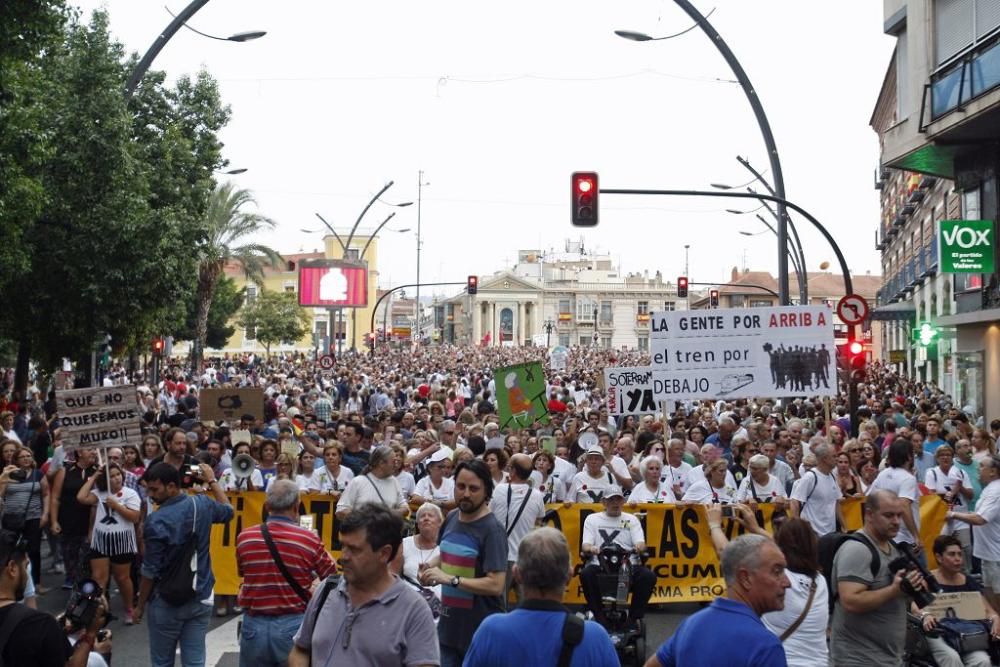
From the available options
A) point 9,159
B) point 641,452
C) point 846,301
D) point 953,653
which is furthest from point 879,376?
point 953,653

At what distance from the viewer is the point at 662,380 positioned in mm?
13539

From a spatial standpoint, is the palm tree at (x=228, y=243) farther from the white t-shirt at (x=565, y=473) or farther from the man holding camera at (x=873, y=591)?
the man holding camera at (x=873, y=591)

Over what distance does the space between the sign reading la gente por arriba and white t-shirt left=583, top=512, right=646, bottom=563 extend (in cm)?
1531

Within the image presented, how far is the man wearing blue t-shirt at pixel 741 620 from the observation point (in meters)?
3.96

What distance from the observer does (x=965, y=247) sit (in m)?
22.8

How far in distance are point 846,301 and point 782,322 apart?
15.2 ft

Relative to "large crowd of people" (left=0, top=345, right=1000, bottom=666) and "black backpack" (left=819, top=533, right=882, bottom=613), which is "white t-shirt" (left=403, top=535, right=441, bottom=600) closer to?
"large crowd of people" (left=0, top=345, right=1000, bottom=666)

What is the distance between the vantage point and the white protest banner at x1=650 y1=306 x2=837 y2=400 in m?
13.2

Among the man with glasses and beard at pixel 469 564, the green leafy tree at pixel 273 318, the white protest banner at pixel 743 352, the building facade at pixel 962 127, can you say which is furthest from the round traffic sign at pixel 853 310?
the green leafy tree at pixel 273 318

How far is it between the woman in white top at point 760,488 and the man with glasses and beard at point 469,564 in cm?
455

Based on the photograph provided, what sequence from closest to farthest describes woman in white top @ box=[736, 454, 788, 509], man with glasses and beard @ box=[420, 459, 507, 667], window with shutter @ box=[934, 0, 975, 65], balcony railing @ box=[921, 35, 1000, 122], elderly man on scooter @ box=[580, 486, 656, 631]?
man with glasses and beard @ box=[420, 459, 507, 667] → elderly man on scooter @ box=[580, 486, 656, 631] → woman in white top @ box=[736, 454, 788, 509] → balcony railing @ box=[921, 35, 1000, 122] → window with shutter @ box=[934, 0, 975, 65]

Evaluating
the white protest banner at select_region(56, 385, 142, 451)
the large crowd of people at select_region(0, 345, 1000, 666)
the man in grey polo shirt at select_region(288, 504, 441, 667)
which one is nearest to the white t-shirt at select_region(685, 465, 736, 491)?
the large crowd of people at select_region(0, 345, 1000, 666)

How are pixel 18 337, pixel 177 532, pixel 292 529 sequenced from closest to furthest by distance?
pixel 292 529 → pixel 177 532 → pixel 18 337

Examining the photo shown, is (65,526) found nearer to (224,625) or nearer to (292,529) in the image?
(224,625)
